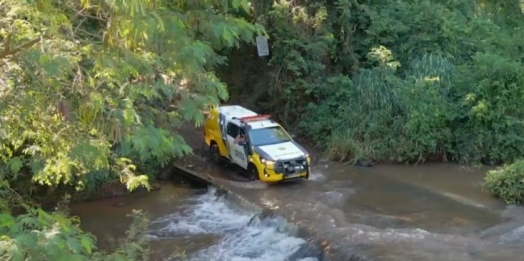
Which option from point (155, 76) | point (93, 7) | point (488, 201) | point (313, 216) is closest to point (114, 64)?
point (93, 7)

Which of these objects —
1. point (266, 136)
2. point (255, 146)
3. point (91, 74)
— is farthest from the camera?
point (266, 136)

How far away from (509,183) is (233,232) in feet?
20.6

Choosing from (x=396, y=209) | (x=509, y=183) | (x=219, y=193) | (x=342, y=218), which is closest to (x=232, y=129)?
(x=219, y=193)

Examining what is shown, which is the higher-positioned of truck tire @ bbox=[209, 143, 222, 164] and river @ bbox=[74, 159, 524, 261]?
truck tire @ bbox=[209, 143, 222, 164]

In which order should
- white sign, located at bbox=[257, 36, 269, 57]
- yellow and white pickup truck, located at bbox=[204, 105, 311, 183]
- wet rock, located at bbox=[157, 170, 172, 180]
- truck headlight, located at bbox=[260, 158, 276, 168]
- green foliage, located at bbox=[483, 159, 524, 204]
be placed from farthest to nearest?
white sign, located at bbox=[257, 36, 269, 57], wet rock, located at bbox=[157, 170, 172, 180], yellow and white pickup truck, located at bbox=[204, 105, 311, 183], truck headlight, located at bbox=[260, 158, 276, 168], green foliage, located at bbox=[483, 159, 524, 204]

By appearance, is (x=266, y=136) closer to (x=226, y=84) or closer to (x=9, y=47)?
(x=226, y=84)

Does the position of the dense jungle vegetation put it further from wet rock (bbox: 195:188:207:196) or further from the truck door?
the truck door

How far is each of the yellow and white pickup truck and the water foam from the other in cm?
130

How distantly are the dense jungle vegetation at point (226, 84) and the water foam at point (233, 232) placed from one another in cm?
154

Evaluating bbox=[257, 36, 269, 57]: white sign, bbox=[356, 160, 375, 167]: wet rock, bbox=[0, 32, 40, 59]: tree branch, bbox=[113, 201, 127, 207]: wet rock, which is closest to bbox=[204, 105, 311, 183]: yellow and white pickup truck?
bbox=[356, 160, 375, 167]: wet rock

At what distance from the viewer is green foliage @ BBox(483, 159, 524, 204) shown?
613 inches

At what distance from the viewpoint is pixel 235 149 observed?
1831cm

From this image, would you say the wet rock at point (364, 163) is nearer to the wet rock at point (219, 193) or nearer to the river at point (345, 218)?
the river at point (345, 218)

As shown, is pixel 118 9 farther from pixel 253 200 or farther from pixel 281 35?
pixel 281 35
